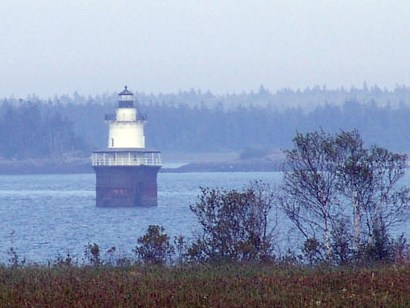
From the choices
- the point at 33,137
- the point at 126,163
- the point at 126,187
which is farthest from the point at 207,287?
the point at 33,137

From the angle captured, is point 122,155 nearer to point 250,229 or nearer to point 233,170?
point 250,229

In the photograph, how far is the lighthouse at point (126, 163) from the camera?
3364 inches

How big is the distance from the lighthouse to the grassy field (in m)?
68.5

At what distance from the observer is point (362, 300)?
12781mm

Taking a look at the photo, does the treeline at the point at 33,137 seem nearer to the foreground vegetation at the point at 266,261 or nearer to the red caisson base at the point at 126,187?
the red caisson base at the point at 126,187

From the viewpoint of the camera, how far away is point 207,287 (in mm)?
14016

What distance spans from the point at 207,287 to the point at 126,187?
73925mm

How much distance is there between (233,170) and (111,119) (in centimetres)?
9889

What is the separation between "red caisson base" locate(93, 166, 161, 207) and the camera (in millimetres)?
87438

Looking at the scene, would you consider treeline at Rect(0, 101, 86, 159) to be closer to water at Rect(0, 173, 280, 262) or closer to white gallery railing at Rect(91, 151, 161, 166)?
water at Rect(0, 173, 280, 262)

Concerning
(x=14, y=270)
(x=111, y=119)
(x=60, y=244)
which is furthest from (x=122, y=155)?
(x=14, y=270)

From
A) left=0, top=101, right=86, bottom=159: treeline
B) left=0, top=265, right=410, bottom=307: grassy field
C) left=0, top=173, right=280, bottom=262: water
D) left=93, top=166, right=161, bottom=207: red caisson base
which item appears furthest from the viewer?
left=0, top=101, right=86, bottom=159: treeline

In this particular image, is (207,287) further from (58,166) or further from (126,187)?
(58,166)

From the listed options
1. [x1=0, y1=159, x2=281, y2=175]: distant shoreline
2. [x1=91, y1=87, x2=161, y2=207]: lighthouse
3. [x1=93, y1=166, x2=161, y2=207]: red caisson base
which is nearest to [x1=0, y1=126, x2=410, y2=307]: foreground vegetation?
[x1=91, y1=87, x2=161, y2=207]: lighthouse
